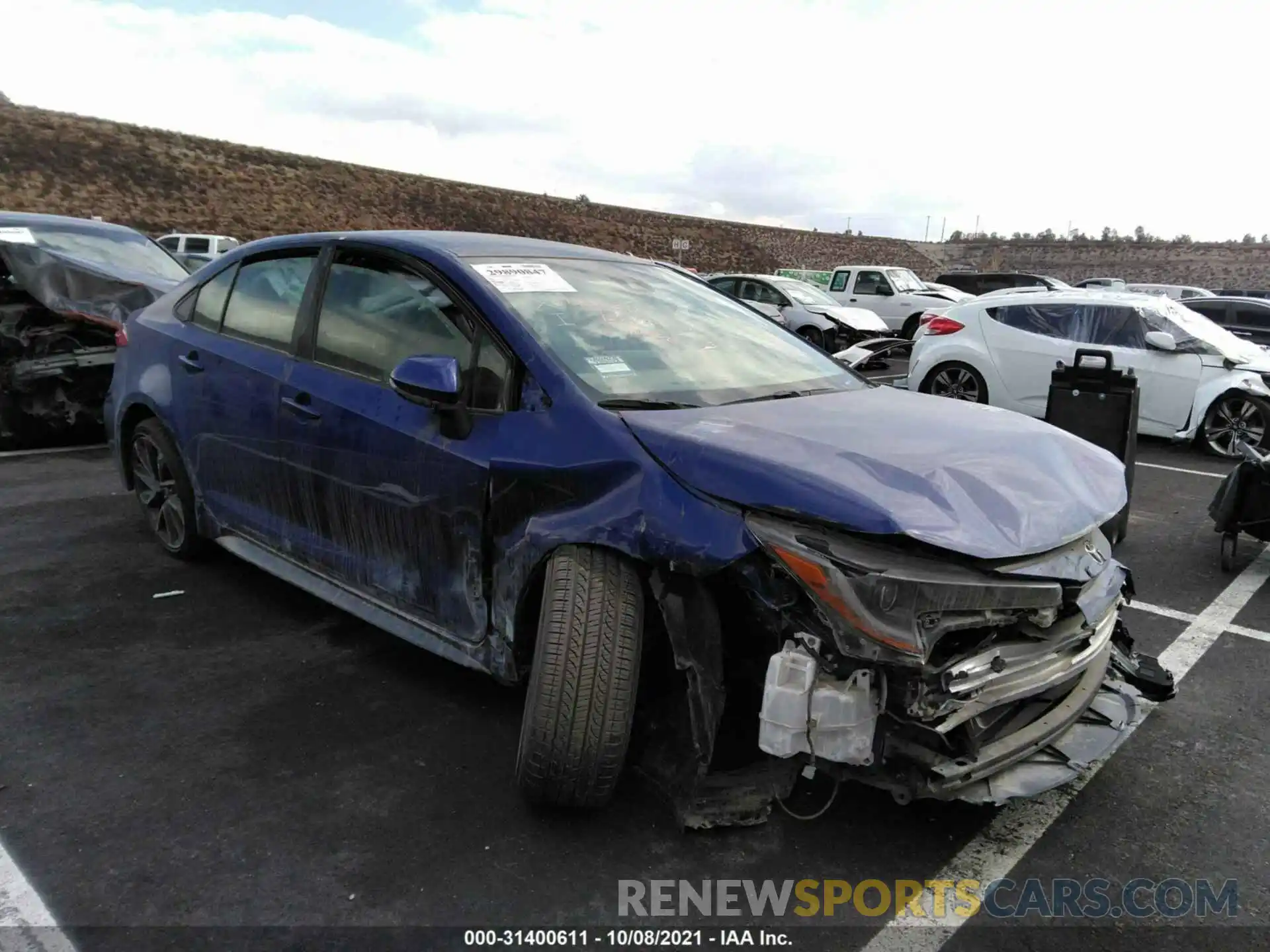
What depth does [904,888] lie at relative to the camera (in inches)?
94.1

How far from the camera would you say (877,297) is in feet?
60.6

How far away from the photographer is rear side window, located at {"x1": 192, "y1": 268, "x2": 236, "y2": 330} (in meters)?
4.17

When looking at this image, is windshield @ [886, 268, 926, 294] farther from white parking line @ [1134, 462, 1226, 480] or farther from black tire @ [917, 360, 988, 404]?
white parking line @ [1134, 462, 1226, 480]

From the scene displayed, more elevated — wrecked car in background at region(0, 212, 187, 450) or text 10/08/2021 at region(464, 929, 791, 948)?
wrecked car in background at region(0, 212, 187, 450)

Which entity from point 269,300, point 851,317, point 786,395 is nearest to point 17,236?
point 269,300

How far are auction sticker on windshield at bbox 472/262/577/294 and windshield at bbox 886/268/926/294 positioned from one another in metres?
16.2

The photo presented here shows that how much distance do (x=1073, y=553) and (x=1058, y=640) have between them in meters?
0.25

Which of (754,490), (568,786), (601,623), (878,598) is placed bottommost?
(568,786)

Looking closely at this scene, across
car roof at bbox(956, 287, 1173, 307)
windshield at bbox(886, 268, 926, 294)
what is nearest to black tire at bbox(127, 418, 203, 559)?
car roof at bbox(956, 287, 1173, 307)

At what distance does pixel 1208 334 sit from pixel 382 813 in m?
9.12

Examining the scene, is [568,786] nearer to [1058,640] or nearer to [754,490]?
[754,490]

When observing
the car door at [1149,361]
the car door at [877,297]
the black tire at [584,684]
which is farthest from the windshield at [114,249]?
the car door at [877,297]

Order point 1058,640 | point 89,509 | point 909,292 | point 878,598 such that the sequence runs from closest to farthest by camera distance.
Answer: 1. point 878,598
2. point 1058,640
3. point 89,509
4. point 909,292

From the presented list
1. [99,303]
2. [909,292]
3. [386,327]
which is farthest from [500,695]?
[909,292]
